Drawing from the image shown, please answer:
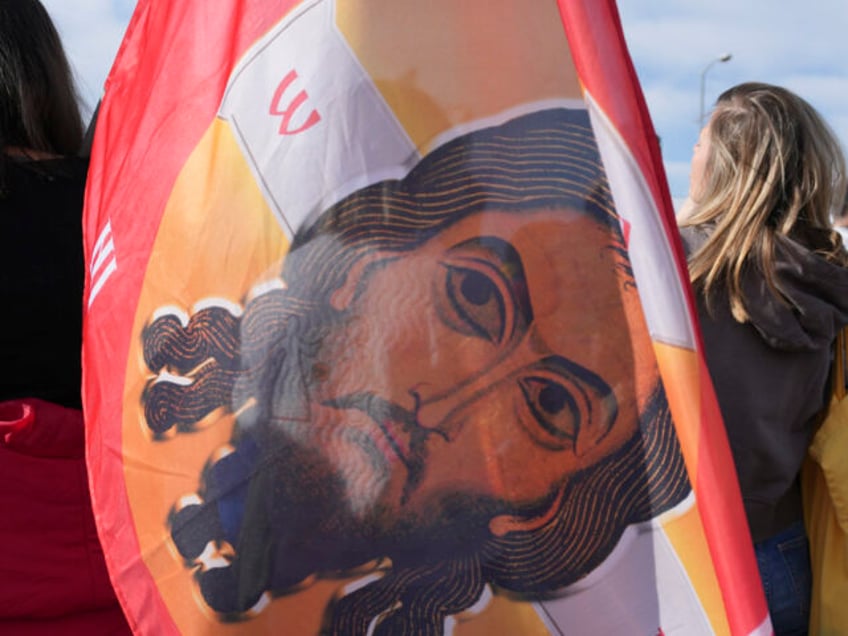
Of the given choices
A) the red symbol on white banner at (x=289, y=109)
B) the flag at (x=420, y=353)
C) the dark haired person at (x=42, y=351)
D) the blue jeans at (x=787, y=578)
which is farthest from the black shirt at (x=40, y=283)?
the blue jeans at (x=787, y=578)

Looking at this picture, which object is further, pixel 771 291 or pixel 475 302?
pixel 771 291

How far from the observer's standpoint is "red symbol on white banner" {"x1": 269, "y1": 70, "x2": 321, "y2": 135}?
164 centimetres

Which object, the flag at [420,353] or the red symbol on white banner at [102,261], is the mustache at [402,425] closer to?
the flag at [420,353]

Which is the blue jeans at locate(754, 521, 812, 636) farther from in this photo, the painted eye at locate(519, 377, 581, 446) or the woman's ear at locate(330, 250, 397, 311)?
the woman's ear at locate(330, 250, 397, 311)

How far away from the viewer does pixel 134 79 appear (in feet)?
6.05

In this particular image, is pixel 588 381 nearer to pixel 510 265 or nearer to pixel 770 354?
pixel 510 265

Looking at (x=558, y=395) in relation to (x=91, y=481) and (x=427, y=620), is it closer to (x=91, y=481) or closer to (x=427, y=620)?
(x=427, y=620)

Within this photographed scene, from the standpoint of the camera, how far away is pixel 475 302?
64.6 inches

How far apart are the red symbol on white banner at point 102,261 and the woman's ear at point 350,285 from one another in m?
0.37

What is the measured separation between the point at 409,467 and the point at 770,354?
1144 millimetres

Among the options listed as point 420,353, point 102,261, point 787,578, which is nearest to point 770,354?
point 787,578

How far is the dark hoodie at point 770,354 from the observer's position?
2.42 metres

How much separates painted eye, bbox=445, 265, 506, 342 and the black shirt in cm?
70

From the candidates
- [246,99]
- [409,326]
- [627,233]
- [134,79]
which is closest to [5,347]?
[134,79]
